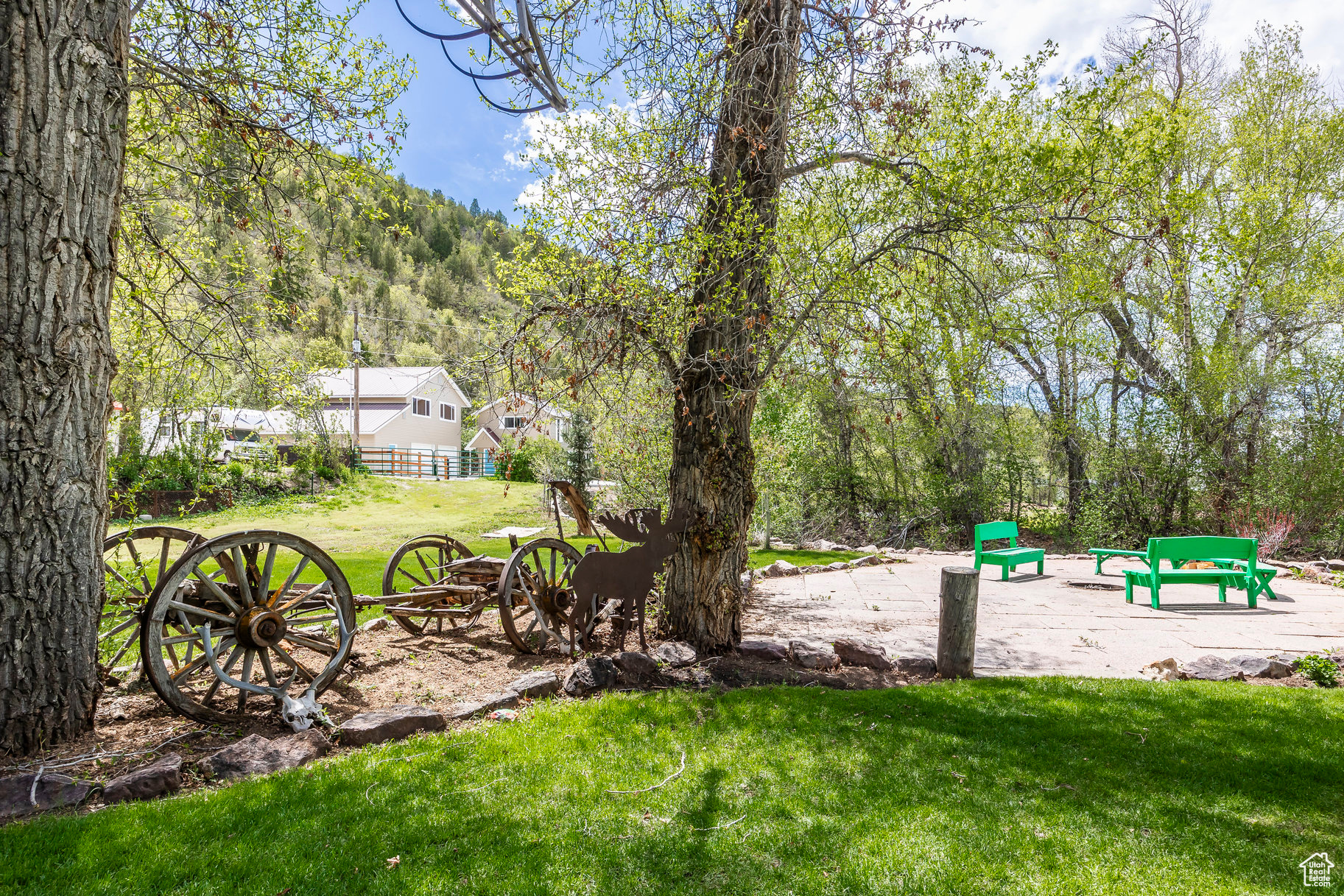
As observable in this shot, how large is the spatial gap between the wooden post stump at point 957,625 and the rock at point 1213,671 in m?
1.73

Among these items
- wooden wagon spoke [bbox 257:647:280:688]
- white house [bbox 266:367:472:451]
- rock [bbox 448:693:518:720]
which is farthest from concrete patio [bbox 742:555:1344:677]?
white house [bbox 266:367:472:451]

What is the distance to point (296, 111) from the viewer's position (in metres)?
4.68

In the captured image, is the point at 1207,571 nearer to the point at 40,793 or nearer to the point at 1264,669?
the point at 1264,669

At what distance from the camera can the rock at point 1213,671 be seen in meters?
4.89

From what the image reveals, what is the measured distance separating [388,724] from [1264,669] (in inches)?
245

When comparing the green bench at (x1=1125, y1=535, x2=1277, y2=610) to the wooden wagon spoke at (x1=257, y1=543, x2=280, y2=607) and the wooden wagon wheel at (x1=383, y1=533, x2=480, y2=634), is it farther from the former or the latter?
the wooden wagon spoke at (x1=257, y1=543, x2=280, y2=607)

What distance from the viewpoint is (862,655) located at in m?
5.17

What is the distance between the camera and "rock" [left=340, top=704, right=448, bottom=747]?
3.53 m

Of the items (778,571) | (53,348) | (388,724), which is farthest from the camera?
(778,571)

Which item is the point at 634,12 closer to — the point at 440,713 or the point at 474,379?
the point at 474,379

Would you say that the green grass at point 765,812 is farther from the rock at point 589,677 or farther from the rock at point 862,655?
the rock at point 862,655

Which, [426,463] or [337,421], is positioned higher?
[337,421]

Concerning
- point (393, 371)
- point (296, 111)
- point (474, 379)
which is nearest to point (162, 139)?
point (296, 111)

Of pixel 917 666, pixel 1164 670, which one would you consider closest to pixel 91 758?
pixel 917 666
